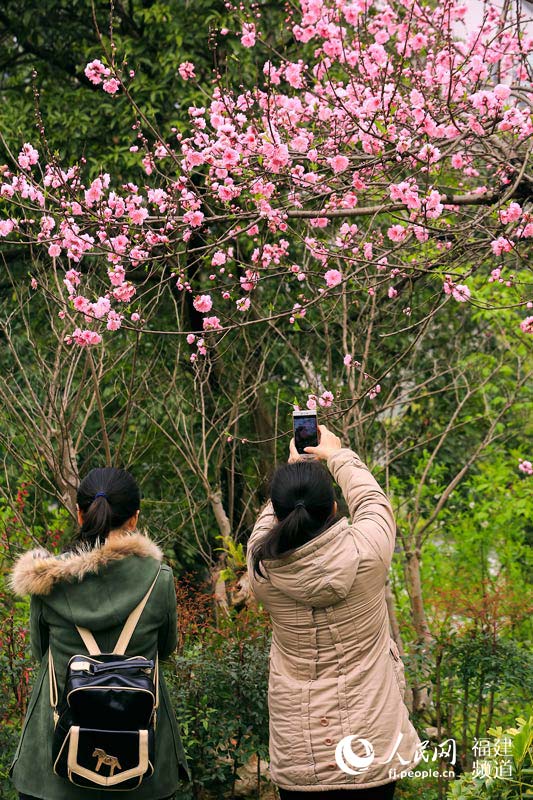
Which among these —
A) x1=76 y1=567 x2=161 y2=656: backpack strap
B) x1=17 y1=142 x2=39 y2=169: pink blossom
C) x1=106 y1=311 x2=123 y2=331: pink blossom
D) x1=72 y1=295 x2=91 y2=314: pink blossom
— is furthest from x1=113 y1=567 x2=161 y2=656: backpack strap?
x1=17 y1=142 x2=39 y2=169: pink blossom

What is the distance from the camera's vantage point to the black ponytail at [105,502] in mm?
2197

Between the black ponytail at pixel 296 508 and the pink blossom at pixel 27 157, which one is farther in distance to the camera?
the pink blossom at pixel 27 157

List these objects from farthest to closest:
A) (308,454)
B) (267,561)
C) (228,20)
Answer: (228,20) < (308,454) < (267,561)

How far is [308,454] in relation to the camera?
2.44 m

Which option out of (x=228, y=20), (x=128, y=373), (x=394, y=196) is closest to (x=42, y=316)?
(x=128, y=373)

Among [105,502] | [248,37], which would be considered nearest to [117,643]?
[105,502]

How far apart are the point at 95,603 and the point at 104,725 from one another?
0.94 feet

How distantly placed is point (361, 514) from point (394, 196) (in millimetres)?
1535

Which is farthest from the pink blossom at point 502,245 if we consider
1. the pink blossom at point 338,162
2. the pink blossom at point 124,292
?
the pink blossom at point 124,292

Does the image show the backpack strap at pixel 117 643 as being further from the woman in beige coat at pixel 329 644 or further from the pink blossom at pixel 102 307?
the pink blossom at pixel 102 307

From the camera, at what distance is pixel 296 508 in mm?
2125

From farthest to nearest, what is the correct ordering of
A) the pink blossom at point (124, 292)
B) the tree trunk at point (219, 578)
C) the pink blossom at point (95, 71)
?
the tree trunk at point (219, 578), the pink blossom at point (95, 71), the pink blossom at point (124, 292)

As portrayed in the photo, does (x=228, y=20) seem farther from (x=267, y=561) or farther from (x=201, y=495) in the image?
(x=267, y=561)

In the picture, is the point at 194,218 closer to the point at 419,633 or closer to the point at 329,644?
the point at 329,644
